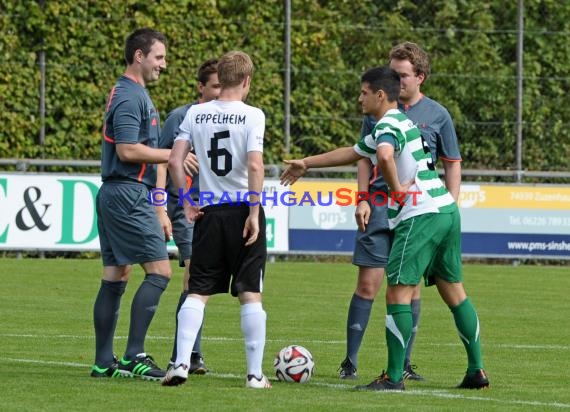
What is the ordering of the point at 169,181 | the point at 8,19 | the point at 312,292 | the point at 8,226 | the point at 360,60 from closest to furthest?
the point at 169,181, the point at 312,292, the point at 8,226, the point at 8,19, the point at 360,60

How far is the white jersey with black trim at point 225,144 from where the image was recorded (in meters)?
8.17

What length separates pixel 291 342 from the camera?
11.1 m

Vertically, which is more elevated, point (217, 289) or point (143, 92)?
point (143, 92)

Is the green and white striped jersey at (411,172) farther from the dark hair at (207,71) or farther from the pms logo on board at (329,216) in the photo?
the pms logo on board at (329,216)

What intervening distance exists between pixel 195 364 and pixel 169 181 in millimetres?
1480

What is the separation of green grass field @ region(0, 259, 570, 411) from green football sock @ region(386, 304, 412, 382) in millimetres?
170

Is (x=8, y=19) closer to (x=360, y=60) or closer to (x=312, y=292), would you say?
(x=360, y=60)

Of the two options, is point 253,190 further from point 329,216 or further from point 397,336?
point 329,216

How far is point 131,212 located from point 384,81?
1855mm

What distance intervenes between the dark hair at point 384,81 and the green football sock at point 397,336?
1.30 m

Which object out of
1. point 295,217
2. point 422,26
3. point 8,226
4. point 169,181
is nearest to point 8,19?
point 8,226

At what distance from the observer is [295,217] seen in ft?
67.1

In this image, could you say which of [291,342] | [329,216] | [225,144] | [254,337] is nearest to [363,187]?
[225,144]

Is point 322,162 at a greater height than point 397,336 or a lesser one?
greater
